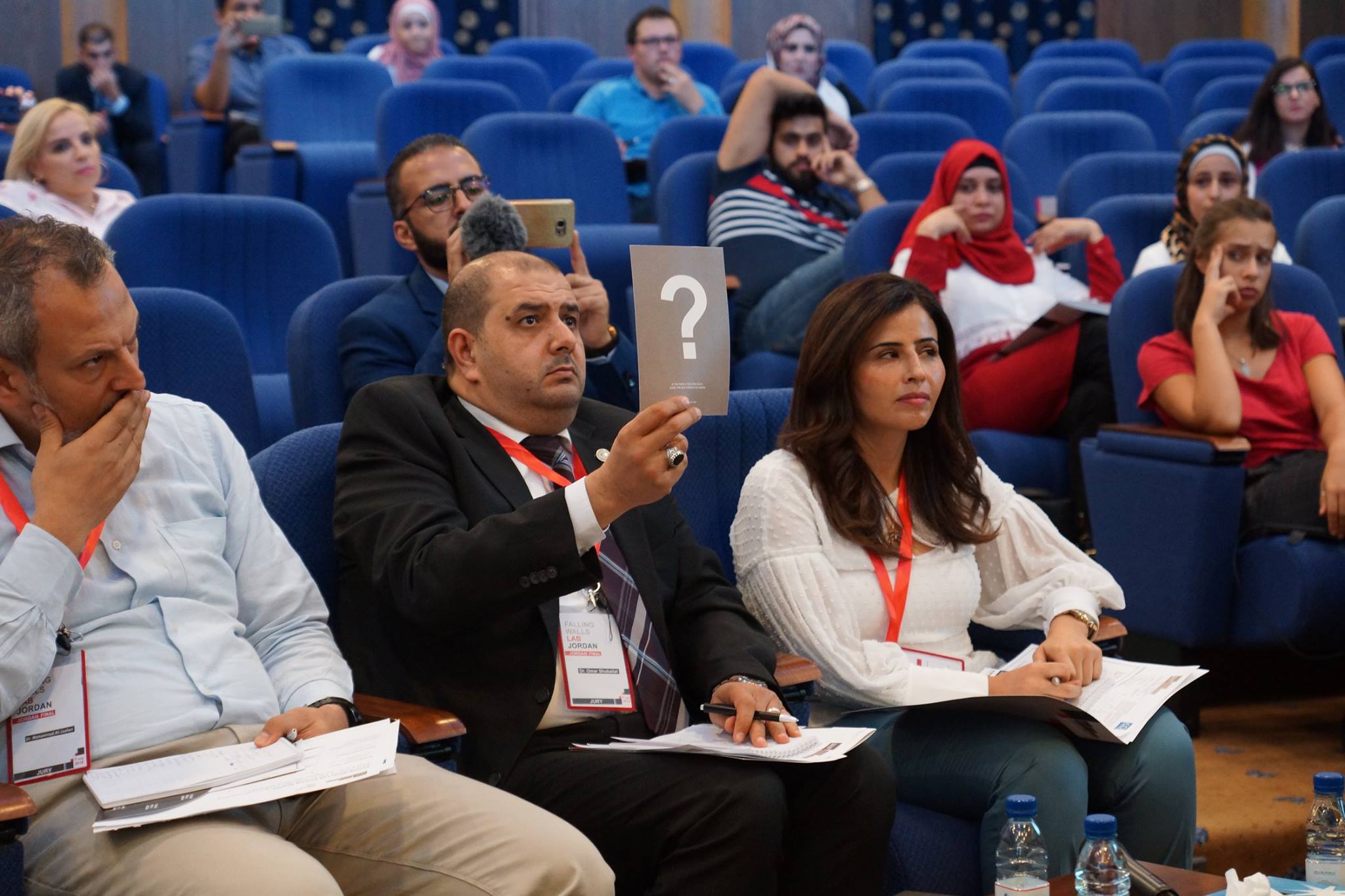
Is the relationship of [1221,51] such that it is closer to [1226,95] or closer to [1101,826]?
[1226,95]

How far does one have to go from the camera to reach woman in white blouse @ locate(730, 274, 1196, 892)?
1969mm

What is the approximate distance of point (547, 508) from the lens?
5.63 ft

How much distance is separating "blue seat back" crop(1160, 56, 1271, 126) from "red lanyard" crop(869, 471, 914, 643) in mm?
5185

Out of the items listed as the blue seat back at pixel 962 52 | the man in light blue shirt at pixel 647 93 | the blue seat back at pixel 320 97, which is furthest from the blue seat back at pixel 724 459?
the blue seat back at pixel 962 52

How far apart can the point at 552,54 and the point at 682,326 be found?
5402 mm

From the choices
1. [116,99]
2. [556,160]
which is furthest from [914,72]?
[116,99]

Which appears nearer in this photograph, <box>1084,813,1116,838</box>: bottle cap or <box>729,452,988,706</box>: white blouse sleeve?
<box>1084,813,1116,838</box>: bottle cap

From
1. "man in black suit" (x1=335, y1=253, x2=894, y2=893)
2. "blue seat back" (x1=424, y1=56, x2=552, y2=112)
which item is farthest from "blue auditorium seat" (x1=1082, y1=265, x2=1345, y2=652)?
"blue seat back" (x1=424, y1=56, x2=552, y2=112)

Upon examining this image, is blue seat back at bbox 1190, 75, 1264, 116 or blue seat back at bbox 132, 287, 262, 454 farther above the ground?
blue seat back at bbox 1190, 75, 1264, 116

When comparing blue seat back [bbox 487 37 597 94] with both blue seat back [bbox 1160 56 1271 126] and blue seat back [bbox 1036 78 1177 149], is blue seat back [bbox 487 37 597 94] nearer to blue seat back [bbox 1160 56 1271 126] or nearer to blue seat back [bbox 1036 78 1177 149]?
blue seat back [bbox 1036 78 1177 149]

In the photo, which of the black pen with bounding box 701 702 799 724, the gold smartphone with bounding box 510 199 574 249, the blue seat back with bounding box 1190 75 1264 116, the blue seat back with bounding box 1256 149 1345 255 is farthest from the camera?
the blue seat back with bounding box 1190 75 1264 116

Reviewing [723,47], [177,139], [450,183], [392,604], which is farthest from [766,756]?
[723,47]

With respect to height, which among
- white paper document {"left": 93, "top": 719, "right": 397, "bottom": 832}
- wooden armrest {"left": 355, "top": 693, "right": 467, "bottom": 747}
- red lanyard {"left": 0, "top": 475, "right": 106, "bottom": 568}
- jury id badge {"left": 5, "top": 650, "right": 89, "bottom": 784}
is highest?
red lanyard {"left": 0, "top": 475, "right": 106, "bottom": 568}

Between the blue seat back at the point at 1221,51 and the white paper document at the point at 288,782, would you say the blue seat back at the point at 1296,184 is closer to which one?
the blue seat back at the point at 1221,51
